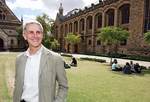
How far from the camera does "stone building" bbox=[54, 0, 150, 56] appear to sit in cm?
3756

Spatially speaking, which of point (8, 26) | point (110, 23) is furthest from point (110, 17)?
point (8, 26)

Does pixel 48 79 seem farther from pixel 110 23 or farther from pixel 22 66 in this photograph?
pixel 110 23

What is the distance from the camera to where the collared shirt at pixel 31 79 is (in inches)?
114

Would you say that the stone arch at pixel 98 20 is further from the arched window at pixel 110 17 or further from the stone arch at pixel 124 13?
the stone arch at pixel 124 13

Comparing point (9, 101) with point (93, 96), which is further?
point (93, 96)

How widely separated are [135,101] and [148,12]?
29164 millimetres

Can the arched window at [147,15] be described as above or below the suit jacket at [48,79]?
above

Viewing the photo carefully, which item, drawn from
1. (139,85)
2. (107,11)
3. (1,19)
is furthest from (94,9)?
(139,85)

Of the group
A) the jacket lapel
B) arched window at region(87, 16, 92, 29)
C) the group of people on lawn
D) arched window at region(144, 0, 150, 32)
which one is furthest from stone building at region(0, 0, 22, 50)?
the jacket lapel

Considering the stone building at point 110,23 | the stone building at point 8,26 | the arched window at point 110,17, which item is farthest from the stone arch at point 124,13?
the stone building at point 8,26

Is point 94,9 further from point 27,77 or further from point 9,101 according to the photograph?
point 27,77

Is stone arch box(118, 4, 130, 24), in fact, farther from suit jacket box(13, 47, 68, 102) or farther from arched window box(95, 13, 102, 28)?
suit jacket box(13, 47, 68, 102)

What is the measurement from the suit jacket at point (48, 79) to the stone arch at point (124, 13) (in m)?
40.2

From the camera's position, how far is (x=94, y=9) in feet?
175
